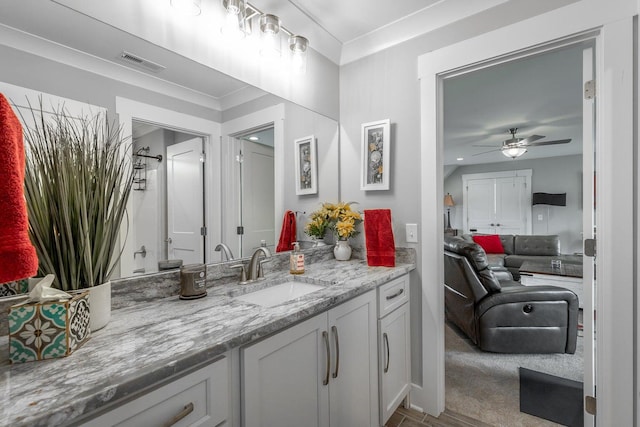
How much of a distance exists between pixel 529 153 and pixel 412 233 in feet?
19.8

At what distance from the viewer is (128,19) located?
45.2 inches

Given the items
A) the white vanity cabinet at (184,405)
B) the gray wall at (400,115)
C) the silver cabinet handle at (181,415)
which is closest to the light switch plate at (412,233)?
the gray wall at (400,115)

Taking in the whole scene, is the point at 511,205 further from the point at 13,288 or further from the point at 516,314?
the point at 13,288

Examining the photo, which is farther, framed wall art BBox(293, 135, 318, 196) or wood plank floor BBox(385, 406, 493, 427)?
framed wall art BBox(293, 135, 318, 196)

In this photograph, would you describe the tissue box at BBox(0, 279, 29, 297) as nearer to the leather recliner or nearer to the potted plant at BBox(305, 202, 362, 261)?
the potted plant at BBox(305, 202, 362, 261)

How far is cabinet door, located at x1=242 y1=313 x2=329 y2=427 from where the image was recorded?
0.90m

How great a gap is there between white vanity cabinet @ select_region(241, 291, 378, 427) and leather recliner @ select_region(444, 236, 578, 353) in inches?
57.1

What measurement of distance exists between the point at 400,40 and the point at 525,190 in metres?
6.50

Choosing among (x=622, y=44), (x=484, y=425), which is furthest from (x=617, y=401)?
(x=622, y=44)

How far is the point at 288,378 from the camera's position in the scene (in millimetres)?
1031

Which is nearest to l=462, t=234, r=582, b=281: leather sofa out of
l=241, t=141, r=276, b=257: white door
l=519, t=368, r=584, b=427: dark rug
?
l=519, t=368, r=584, b=427: dark rug

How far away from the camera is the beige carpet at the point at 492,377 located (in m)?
1.80

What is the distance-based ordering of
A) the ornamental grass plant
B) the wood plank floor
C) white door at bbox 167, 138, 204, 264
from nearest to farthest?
1. the ornamental grass plant
2. white door at bbox 167, 138, 204, 264
3. the wood plank floor

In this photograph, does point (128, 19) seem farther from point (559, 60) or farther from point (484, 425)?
point (559, 60)
